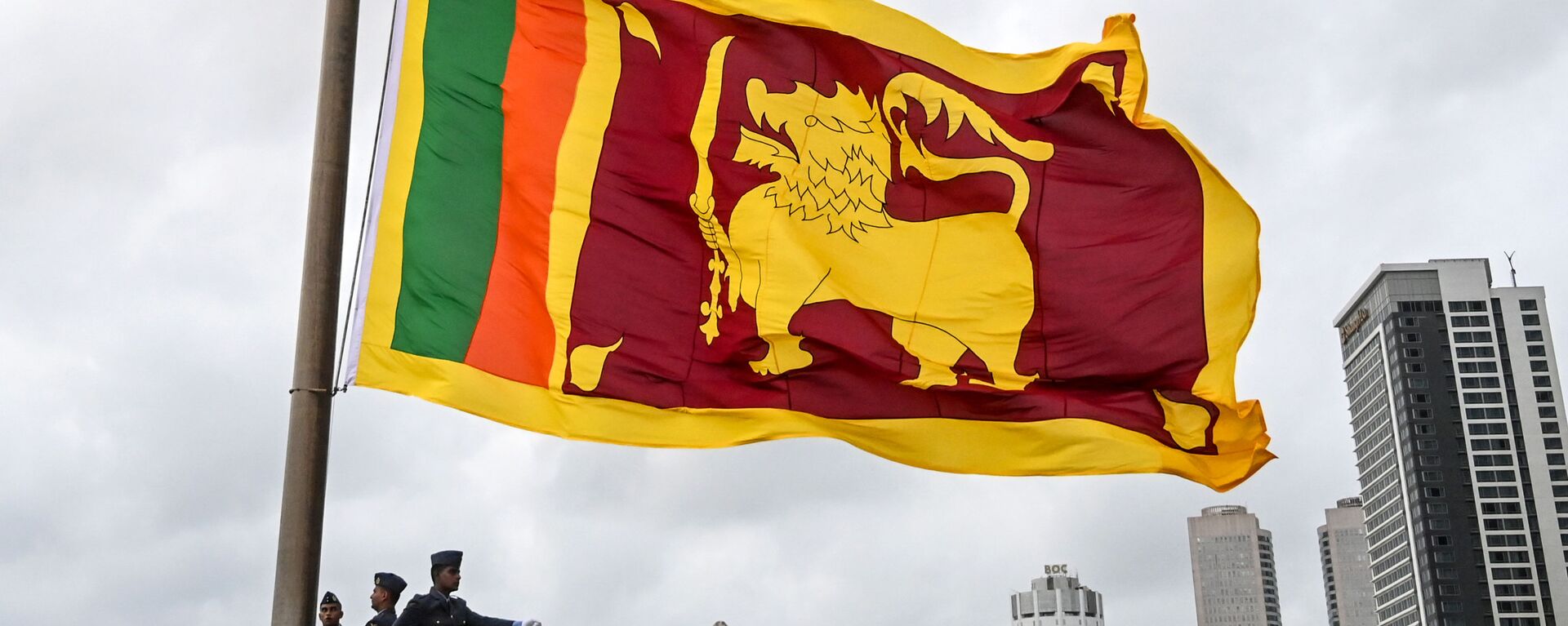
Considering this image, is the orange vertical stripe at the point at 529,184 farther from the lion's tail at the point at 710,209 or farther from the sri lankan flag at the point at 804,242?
the lion's tail at the point at 710,209

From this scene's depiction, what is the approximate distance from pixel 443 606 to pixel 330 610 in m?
1.74

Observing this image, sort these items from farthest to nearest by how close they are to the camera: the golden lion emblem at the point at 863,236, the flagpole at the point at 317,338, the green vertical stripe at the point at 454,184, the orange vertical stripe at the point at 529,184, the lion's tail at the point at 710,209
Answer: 1. the golden lion emblem at the point at 863,236
2. the lion's tail at the point at 710,209
3. the orange vertical stripe at the point at 529,184
4. the green vertical stripe at the point at 454,184
5. the flagpole at the point at 317,338

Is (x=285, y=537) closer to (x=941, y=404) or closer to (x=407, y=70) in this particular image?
(x=407, y=70)

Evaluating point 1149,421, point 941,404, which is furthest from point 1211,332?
point 941,404

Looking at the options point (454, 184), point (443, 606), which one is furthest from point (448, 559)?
point (454, 184)

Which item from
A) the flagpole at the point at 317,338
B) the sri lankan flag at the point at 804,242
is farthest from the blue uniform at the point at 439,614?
the flagpole at the point at 317,338

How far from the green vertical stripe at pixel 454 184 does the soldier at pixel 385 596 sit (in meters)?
2.01

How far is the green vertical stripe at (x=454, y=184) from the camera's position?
320 inches

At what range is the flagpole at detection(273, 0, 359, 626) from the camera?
21.6 ft

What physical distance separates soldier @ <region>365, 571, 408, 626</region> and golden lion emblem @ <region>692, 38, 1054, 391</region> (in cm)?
241

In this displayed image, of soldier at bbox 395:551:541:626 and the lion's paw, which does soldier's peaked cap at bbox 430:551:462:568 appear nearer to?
soldier at bbox 395:551:541:626

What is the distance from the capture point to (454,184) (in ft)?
28.1

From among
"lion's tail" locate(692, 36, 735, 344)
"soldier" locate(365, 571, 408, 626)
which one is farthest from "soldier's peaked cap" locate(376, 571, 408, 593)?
"lion's tail" locate(692, 36, 735, 344)

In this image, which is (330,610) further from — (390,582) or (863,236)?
(863,236)
